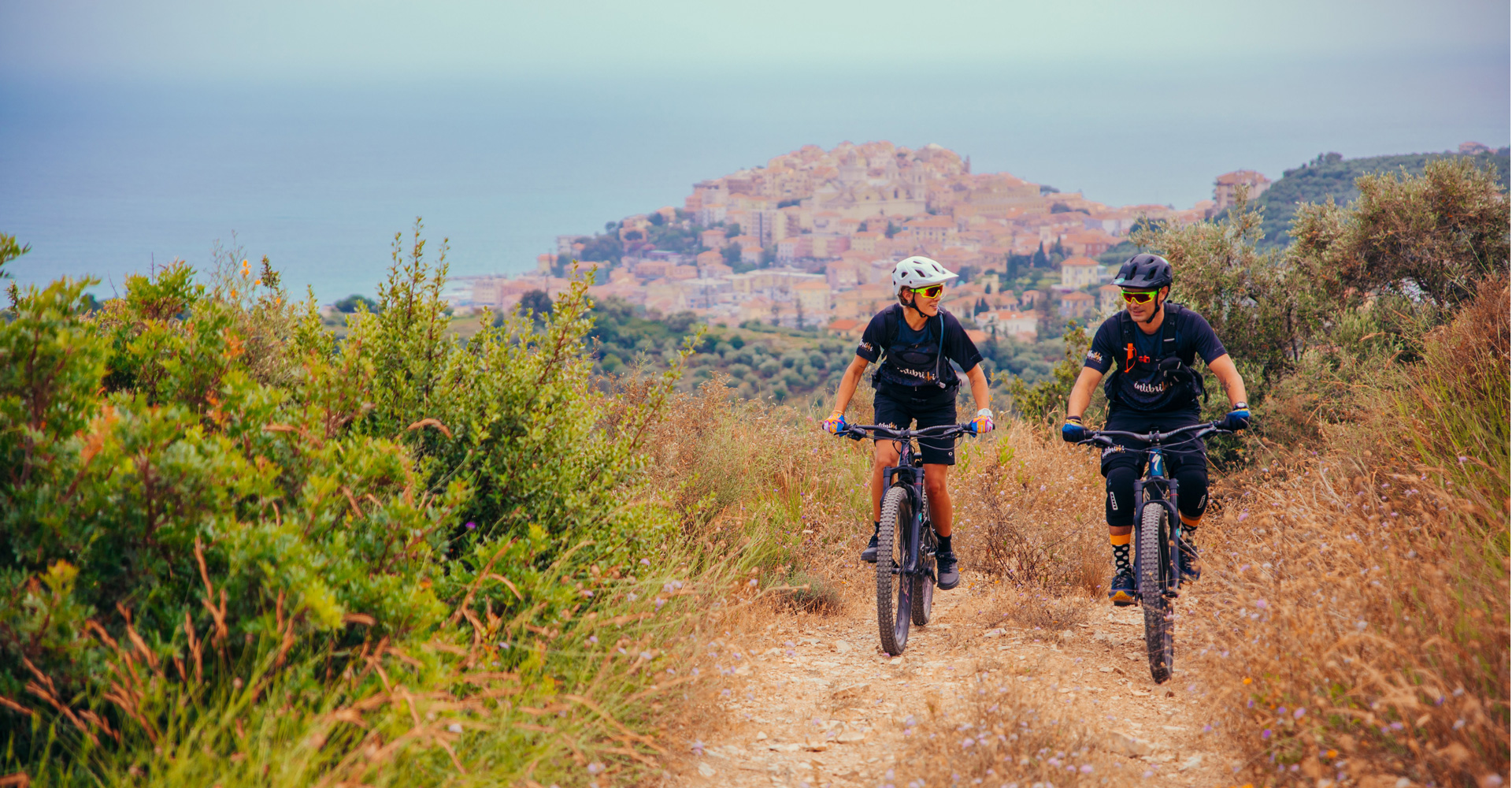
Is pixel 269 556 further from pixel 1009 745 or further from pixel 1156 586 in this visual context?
pixel 1156 586

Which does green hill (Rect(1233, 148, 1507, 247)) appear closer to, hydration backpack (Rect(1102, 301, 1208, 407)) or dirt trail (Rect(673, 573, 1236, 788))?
hydration backpack (Rect(1102, 301, 1208, 407))

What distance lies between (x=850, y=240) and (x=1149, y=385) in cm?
11913

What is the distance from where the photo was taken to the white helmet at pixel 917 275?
5.00m

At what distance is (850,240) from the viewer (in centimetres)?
12144

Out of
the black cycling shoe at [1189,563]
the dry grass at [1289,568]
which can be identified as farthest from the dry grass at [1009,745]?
the black cycling shoe at [1189,563]

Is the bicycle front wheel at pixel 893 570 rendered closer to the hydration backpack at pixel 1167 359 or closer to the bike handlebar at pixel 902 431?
the bike handlebar at pixel 902 431

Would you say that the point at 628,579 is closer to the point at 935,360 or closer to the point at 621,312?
the point at 935,360

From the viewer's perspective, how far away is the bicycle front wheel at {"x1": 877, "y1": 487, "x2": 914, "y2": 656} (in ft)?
15.6

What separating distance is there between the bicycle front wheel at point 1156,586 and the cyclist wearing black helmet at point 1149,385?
0.22 m

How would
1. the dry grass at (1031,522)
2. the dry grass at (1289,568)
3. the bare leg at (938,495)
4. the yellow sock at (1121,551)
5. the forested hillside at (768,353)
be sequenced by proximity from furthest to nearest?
the forested hillside at (768,353), the dry grass at (1031,522), the bare leg at (938,495), the yellow sock at (1121,551), the dry grass at (1289,568)

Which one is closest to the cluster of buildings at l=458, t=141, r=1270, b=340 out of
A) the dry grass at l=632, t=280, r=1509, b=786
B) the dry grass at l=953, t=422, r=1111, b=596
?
the dry grass at l=953, t=422, r=1111, b=596

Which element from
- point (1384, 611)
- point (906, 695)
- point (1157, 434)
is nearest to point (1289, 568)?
point (1384, 611)

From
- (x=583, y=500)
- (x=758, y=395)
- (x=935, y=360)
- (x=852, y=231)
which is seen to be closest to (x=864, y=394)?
(x=758, y=395)

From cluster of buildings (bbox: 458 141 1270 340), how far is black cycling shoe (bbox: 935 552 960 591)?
92.9 ft
